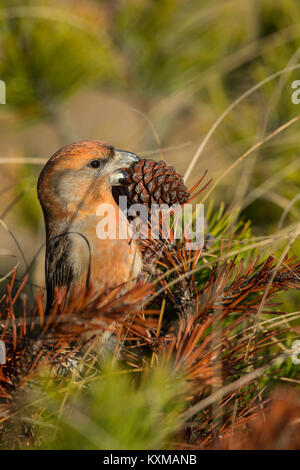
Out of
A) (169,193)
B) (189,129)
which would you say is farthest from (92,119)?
(169,193)

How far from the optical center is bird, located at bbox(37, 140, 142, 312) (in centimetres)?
107

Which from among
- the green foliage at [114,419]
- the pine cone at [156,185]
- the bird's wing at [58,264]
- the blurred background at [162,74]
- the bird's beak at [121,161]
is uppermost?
the blurred background at [162,74]

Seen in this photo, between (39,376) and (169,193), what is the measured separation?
1.29 feet

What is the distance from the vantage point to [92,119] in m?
3.21

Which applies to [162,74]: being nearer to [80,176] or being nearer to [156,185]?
[80,176]

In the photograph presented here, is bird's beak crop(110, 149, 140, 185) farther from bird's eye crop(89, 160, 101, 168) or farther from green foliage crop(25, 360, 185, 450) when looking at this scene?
green foliage crop(25, 360, 185, 450)

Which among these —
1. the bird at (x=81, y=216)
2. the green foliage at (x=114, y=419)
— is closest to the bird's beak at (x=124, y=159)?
the bird at (x=81, y=216)

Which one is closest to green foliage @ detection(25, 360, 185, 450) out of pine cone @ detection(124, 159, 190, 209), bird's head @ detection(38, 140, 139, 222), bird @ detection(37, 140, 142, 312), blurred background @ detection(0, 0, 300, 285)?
pine cone @ detection(124, 159, 190, 209)

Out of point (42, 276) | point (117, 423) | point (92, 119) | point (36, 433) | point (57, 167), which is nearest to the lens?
point (117, 423)

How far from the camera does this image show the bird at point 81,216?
1069 mm

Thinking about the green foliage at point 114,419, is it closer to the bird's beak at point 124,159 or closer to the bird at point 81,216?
the bird at point 81,216

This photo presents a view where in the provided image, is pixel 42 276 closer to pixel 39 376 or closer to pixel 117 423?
pixel 39 376

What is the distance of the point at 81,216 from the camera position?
115 cm

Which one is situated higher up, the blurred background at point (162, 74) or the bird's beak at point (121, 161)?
the blurred background at point (162, 74)
